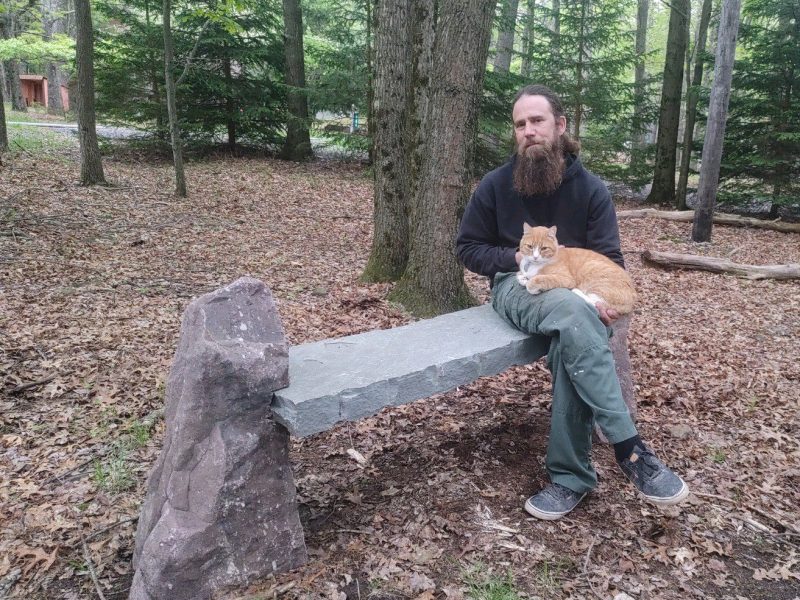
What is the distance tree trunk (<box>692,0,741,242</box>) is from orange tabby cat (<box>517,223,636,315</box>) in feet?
26.4

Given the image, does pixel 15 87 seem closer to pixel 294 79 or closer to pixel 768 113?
pixel 294 79

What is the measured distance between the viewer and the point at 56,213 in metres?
8.86

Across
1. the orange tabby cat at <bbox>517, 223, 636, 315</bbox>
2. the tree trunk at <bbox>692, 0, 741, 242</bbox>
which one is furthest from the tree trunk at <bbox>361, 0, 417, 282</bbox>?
the tree trunk at <bbox>692, 0, 741, 242</bbox>

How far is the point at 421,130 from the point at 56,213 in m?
6.49

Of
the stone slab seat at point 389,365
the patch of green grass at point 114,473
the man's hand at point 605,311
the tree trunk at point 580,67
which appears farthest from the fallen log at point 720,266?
the patch of green grass at point 114,473

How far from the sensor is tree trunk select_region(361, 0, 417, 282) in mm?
6648

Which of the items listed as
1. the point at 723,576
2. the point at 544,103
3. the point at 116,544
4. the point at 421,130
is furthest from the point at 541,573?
the point at 421,130

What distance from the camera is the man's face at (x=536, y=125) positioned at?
11.2 ft

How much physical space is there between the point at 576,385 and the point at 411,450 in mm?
1289

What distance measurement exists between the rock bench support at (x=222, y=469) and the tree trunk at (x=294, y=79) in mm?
13834

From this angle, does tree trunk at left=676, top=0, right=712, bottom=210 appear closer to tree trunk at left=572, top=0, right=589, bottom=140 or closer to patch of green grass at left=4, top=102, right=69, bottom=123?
tree trunk at left=572, top=0, right=589, bottom=140

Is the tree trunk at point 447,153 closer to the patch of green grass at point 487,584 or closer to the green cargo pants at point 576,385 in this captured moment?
the green cargo pants at point 576,385

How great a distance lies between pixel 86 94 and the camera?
10.4 metres

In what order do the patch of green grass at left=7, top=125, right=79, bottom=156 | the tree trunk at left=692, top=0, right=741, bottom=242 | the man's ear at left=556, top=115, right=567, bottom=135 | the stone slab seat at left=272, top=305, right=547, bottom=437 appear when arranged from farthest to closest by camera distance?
the patch of green grass at left=7, top=125, right=79, bottom=156 → the tree trunk at left=692, top=0, right=741, bottom=242 → the man's ear at left=556, top=115, right=567, bottom=135 → the stone slab seat at left=272, top=305, right=547, bottom=437
